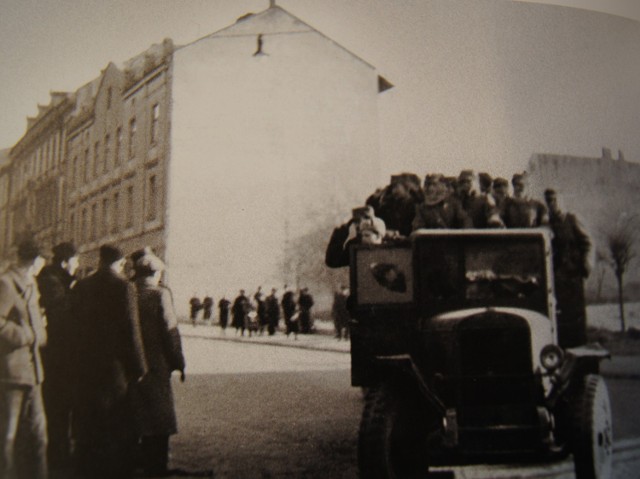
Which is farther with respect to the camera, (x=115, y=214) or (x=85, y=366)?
(x=115, y=214)

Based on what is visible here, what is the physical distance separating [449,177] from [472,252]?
25cm

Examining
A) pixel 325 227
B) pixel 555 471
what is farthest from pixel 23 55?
pixel 555 471

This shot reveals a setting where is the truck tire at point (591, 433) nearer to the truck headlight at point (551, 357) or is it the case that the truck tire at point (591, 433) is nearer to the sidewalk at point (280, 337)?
the truck headlight at point (551, 357)

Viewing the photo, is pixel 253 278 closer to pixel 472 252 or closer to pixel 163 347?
pixel 163 347

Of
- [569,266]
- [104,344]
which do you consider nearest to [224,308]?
[104,344]

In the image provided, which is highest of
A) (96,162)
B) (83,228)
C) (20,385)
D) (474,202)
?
(96,162)

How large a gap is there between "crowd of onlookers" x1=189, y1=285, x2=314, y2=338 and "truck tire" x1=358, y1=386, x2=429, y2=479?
0.96 feet

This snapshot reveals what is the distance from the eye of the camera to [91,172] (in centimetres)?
189

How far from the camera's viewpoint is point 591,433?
5.74 feet

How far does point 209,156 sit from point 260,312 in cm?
47

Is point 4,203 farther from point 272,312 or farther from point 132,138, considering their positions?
point 272,312

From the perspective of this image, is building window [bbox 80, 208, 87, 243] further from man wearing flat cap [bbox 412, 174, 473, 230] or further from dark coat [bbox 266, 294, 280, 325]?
man wearing flat cap [bbox 412, 174, 473, 230]

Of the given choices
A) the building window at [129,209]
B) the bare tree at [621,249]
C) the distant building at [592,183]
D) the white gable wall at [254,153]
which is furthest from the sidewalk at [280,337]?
the bare tree at [621,249]

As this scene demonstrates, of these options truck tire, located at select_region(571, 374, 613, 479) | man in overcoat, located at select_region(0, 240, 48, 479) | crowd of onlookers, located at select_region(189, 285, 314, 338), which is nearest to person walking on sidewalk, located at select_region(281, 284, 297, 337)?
crowd of onlookers, located at select_region(189, 285, 314, 338)
